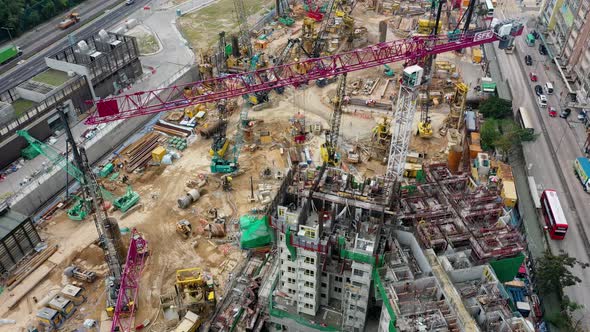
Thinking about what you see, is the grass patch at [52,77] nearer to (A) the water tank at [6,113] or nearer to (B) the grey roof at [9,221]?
(A) the water tank at [6,113]

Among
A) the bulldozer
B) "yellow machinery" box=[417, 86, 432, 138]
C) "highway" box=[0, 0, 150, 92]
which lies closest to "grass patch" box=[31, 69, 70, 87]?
"highway" box=[0, 0, 150, 92]

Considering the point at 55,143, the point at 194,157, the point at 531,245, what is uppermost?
the point at 55,143

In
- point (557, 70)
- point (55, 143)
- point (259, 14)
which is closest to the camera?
point (55, 143)

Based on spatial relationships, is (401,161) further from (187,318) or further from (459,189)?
(187,318)

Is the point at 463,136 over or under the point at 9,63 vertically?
under

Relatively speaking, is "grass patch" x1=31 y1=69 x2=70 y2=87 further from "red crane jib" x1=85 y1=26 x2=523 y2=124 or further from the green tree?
the green tree

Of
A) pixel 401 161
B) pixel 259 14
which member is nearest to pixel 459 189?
pixel 401 161

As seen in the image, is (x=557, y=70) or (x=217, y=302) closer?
(x=217, y=302)
